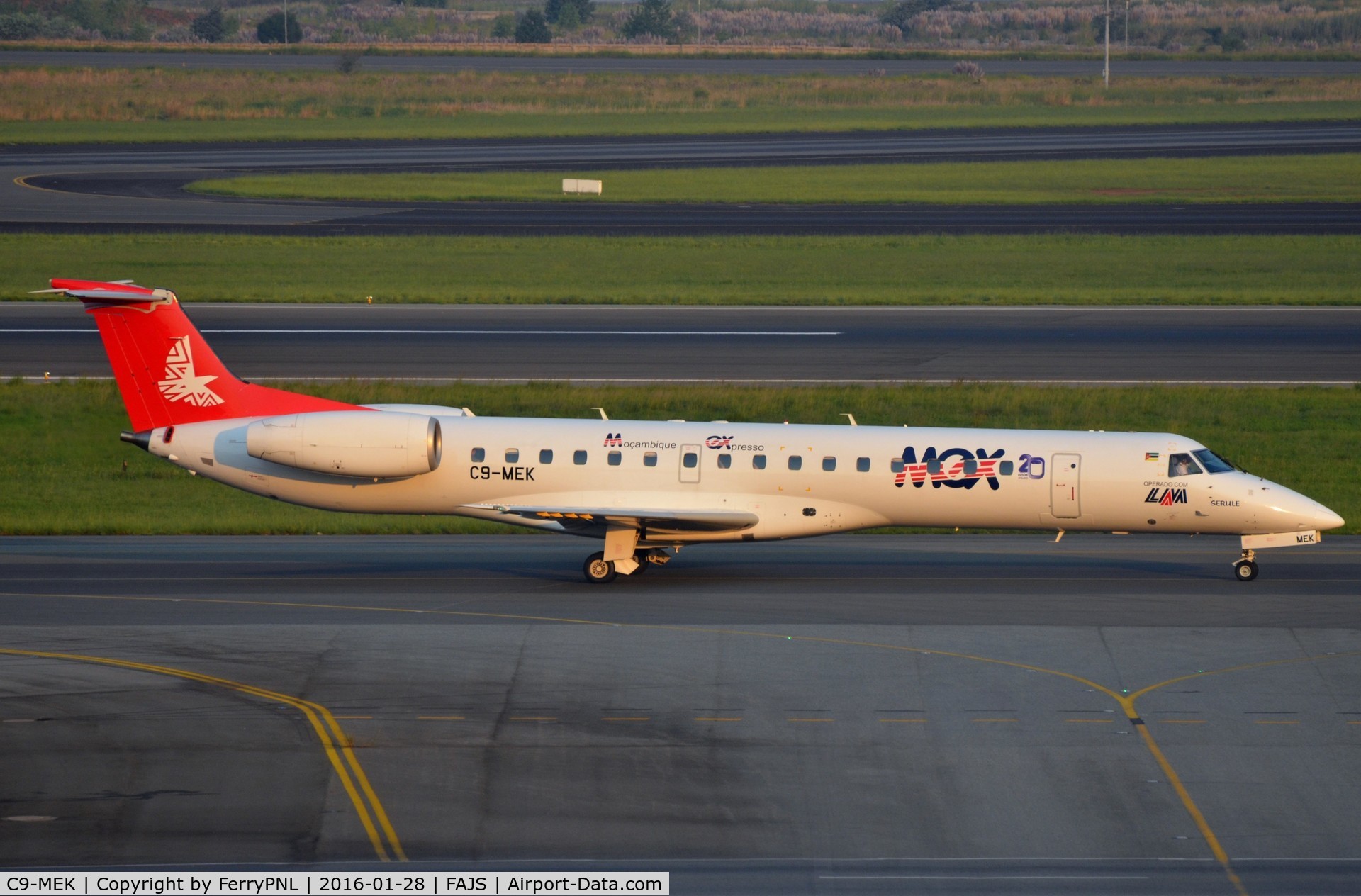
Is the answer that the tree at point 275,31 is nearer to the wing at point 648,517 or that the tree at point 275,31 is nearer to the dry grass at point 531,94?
the dry grass at point 531,94

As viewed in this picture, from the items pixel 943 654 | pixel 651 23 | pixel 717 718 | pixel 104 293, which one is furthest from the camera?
pixel 651 23

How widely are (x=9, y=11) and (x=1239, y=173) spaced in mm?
120687

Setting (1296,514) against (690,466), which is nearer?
(1296,514)

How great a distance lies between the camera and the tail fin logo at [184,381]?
97.3 feet

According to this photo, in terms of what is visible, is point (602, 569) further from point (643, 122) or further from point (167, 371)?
point (643, 122)

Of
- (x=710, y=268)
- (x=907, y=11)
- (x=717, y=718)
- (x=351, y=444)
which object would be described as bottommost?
(x=717, y=718)

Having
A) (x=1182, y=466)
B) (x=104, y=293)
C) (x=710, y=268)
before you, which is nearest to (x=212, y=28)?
(x=710, y=268)

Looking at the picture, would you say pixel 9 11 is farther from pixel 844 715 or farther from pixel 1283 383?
pixel 844 715

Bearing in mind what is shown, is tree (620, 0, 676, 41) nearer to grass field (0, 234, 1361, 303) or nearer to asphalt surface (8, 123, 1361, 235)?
asphalt surface (8, 123, 1361, 235)

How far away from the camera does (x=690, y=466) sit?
2883 centimetres

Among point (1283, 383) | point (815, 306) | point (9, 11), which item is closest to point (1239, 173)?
point (815, 306)

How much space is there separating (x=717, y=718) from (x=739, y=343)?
3099cm

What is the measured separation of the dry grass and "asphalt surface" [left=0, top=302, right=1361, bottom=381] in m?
53.6

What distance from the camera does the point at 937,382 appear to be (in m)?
45.5
